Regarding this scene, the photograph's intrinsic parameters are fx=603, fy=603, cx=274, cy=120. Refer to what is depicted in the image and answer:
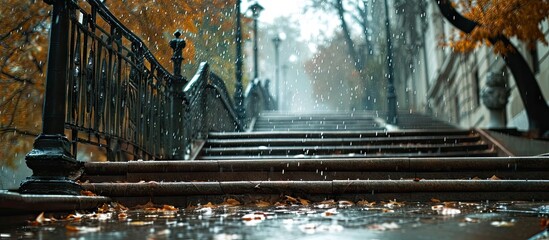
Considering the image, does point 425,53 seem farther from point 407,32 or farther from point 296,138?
point 296,138

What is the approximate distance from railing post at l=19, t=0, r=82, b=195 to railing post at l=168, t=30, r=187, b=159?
4.11 meters

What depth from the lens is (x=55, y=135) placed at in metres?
4.85

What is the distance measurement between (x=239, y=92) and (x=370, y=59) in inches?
695

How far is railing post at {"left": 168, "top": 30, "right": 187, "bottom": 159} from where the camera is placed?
9.27 metres

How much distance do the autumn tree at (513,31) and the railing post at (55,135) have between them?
25.5 ft

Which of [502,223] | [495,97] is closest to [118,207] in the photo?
[502,223]

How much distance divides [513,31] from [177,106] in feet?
19.4

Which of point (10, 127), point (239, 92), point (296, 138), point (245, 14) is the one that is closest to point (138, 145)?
point (10, 127)

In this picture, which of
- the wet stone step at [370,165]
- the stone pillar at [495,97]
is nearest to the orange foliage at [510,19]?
the stone pillar at [495,97]

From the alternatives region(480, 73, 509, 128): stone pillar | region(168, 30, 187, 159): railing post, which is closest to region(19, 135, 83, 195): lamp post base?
region(168, 30, 187, 159): railing post

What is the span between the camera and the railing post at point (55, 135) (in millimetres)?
4688

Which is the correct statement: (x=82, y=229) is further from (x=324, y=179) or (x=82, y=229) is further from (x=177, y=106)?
(x=177, y=106)

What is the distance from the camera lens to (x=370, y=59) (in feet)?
109

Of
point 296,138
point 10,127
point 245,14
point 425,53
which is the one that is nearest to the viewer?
point 10,127
